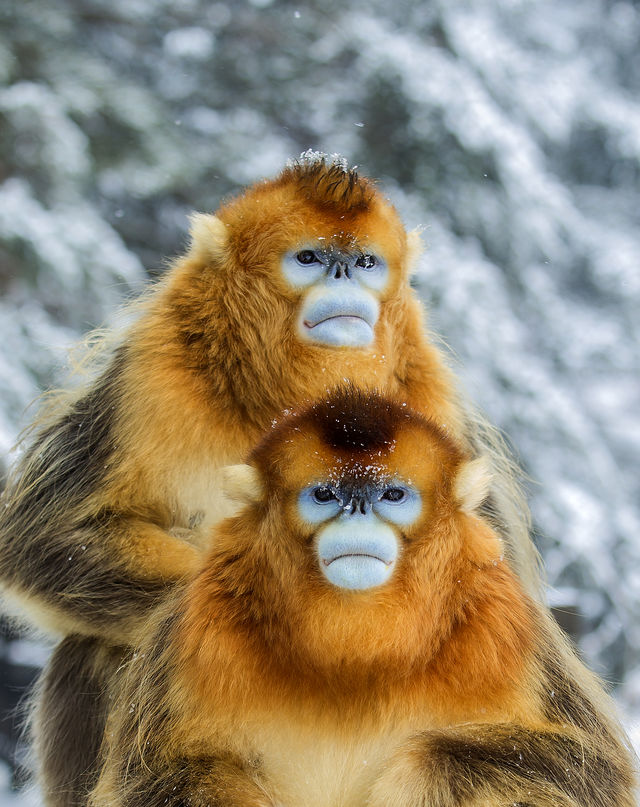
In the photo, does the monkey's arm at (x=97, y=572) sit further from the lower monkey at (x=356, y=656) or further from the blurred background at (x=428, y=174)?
the blurred background at (x=428, y=174)

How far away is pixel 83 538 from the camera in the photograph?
2662 mm

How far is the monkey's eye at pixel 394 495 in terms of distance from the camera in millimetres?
1885

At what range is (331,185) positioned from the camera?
2.67m

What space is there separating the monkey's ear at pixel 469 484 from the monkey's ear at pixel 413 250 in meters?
1.00

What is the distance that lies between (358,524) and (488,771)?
1.68 ft

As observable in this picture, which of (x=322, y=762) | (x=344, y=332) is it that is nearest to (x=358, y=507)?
(x=322, y=762)

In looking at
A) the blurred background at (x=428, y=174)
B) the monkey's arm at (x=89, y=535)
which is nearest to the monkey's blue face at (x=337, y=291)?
the monkey's arm at (x=89, y=535)

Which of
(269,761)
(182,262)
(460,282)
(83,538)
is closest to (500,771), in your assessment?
(269,761)

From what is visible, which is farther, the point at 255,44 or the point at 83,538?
the point at 255,44

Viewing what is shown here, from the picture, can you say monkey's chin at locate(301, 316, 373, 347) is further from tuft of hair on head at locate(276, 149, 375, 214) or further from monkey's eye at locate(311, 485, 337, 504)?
monkey's eye at locate(311, 485, 337, 504)

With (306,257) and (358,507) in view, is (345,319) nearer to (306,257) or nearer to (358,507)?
(306,257)

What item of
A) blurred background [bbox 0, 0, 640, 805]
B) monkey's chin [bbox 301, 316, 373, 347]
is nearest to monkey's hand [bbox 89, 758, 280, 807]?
monkey's chin [bbox 301, 316, 373, 347]

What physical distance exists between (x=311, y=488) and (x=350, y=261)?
0.88 metres

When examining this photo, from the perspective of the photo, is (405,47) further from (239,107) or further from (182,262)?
(182,262)
